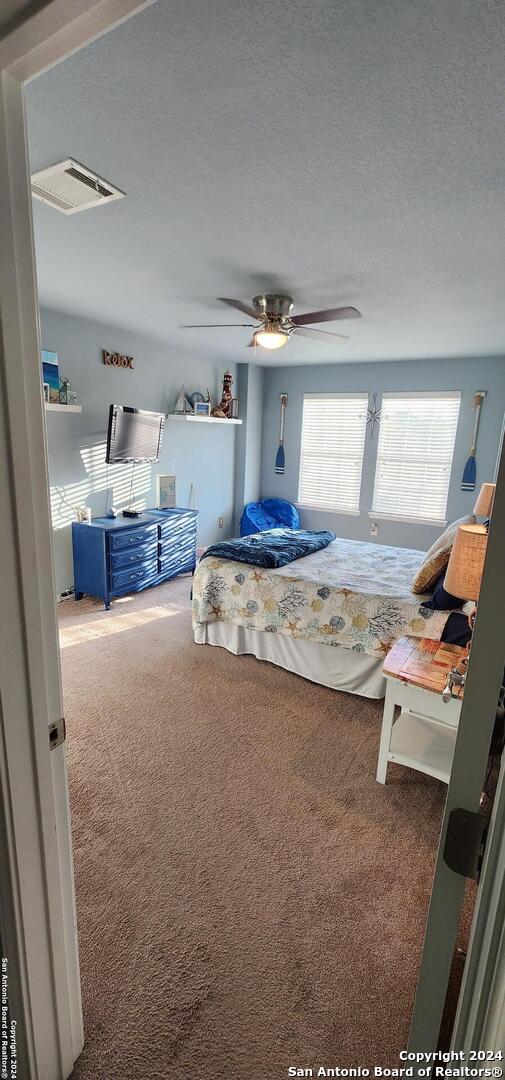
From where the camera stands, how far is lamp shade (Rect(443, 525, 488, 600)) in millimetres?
1783

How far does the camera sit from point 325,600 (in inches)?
117

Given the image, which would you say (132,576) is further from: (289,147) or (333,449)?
(289,147)

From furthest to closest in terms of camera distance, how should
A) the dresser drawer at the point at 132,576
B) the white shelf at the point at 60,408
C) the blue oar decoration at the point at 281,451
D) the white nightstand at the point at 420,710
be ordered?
1. the blue oar decoration at the point at 281,451
2. the dresser drawer at the point at 132,576
3. the white shelf at the point at 60,408
4. the white nightstand at the point at 420,710

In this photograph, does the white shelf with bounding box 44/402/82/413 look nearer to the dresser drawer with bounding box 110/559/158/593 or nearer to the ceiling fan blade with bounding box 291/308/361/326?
the dresser drawer with bounding box 110/559/158/593

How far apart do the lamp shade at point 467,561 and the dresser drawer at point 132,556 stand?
3.03 metres

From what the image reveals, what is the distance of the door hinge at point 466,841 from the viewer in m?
0.68

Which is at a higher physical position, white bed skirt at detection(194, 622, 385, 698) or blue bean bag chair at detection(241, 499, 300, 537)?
blue bean bag chair at detection(241, 499, 300, 537)

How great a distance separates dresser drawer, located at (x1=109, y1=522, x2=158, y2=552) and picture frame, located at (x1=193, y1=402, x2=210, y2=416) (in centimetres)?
155

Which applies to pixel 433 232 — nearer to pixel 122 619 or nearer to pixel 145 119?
pixel 145 119

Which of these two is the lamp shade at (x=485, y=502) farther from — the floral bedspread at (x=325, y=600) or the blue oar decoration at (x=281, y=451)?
the blue oar decoration at (x=281, y=451)

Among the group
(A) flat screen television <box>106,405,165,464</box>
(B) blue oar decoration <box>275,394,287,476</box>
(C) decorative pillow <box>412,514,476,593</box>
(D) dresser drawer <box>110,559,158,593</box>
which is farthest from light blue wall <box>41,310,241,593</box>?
(C) decorative pillow <box>412,514,476,593</box>

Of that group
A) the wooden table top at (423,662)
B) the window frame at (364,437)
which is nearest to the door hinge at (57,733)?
the wooden table top at (423,662)

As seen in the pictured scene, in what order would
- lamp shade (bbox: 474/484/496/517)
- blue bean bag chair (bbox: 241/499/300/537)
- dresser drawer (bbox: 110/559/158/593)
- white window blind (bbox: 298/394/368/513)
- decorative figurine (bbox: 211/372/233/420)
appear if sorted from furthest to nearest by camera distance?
blue bean bag chair (bbox: 241/499/300/537) < white window blind (bbox: 298/394/368/513) < decorative figurine (bbox: 211/372/233/420) < dresser drawer (bbox: 110/559/158/593) < lamp shade (bbox: 474/484/496/517)

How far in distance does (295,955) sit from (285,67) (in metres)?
2.58
